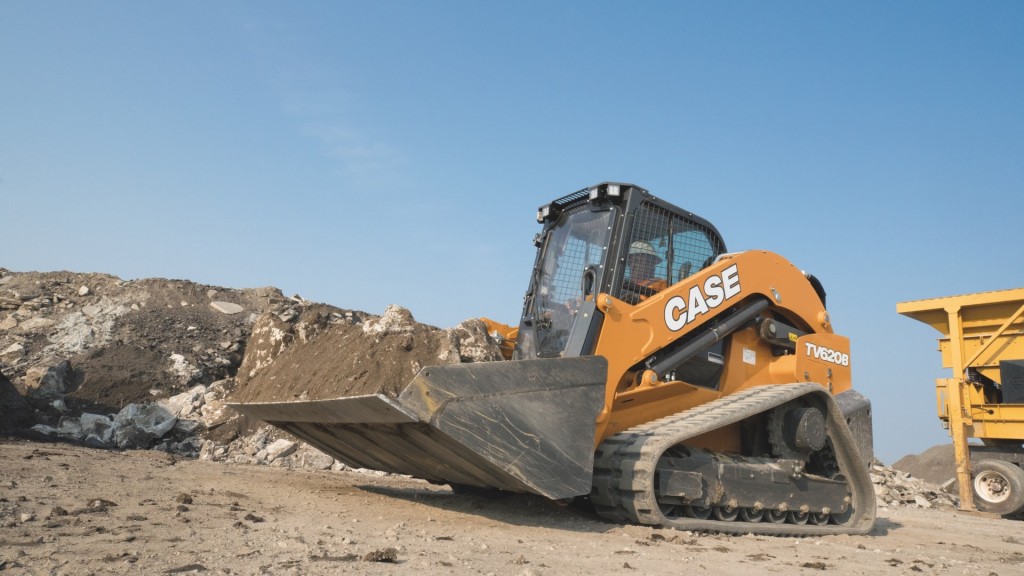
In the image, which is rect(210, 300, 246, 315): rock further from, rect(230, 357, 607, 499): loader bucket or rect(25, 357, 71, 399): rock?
rect(230, 357, 607, 499): loader bucket

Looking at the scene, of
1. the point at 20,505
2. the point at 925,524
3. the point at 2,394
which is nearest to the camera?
the point at 20,505

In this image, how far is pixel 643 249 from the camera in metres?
6.14

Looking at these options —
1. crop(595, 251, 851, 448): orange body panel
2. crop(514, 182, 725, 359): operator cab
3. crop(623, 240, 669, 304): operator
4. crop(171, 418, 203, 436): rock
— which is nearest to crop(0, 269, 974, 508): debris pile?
crop(171, 418, 203, 436): rock

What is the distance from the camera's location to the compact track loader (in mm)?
4559

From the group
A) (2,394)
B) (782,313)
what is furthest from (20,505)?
(2,394)

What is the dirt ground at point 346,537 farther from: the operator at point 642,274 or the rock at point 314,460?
the rock at point 314,460

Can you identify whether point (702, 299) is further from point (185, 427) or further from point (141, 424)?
point (141, 424)

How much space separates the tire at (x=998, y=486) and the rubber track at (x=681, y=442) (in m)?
5.82

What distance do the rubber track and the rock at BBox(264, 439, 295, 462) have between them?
5.44 meters

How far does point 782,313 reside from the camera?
701cm

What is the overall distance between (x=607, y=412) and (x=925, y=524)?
4.91 metres

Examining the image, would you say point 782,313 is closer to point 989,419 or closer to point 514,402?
point 514,402

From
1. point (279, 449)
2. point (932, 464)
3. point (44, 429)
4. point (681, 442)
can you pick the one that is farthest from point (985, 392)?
point (44, 429)

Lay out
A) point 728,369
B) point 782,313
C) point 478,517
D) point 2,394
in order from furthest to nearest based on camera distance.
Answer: point 2,394, point 782,313, point 728,369, point 478,517
